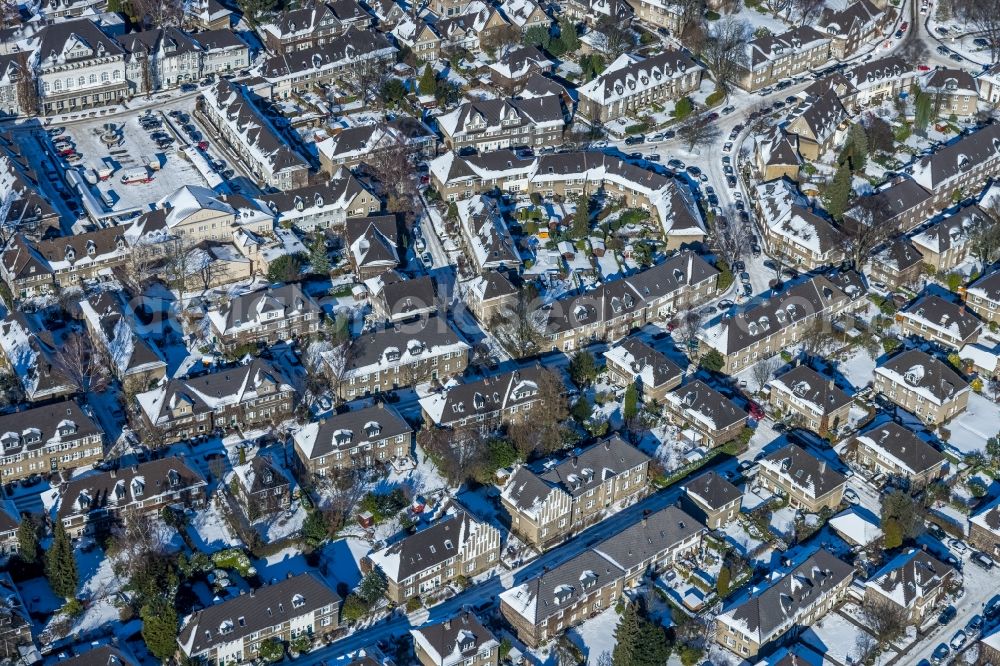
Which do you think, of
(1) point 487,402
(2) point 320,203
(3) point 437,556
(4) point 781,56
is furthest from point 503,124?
(3) point 437,556

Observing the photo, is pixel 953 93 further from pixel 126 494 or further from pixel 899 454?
pixel 126 494

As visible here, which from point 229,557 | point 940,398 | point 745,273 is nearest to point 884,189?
point 745,273

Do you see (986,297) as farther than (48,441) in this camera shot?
Yes

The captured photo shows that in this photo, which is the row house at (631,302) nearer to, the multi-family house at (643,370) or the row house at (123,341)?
the multi-family house at (643,370)

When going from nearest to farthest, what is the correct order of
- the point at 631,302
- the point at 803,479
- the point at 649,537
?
1. the point at 649,537
2. the point at 803,479
3. the point at 631,302

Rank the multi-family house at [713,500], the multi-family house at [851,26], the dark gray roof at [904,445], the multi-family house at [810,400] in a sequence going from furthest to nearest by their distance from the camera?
the multi-family house at [851,26] < the multi-family house at [810,400] < the dark gray roof at [904,445] < the multi-family house at [713,500]

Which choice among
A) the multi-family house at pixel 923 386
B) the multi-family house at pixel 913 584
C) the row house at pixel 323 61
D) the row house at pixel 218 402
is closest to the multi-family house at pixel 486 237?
the row house at pixel 218 402

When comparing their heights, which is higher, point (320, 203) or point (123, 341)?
point (320, 203)
